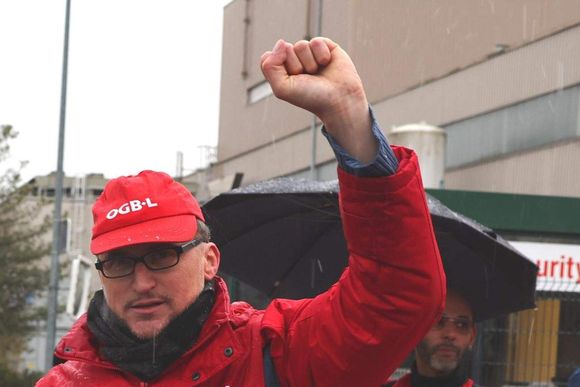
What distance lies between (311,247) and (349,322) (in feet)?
Result: 9.54

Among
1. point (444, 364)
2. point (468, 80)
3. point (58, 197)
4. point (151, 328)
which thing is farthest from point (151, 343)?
point (468, 80)

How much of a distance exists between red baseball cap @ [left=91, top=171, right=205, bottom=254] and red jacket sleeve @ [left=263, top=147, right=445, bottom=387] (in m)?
0.40

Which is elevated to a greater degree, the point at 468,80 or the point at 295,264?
the point at 468,80

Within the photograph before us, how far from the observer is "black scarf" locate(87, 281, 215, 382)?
3043 millimetres

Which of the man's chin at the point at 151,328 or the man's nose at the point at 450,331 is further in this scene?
the man's nose at the point at 450,331

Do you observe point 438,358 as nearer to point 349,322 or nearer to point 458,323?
point 458,323

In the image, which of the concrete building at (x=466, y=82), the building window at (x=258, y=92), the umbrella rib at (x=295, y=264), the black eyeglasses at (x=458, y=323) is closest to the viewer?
the black eyeglasses at (x=458, y=323)

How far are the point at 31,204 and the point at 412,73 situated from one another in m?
15.6

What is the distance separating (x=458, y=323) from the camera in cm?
495

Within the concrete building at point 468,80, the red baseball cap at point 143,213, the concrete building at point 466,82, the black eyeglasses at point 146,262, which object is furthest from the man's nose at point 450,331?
the concrete building at point 468,80

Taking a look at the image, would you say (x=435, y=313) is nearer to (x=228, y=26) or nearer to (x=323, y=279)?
(x=323, y=279)

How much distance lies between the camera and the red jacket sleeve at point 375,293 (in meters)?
2.73

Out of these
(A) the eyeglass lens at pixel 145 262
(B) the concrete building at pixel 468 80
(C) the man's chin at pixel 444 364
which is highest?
(B) the concrete building at pixel 468 80

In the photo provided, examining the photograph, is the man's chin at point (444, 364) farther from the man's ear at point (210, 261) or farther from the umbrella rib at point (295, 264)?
the man's ear at point (210, 261)
